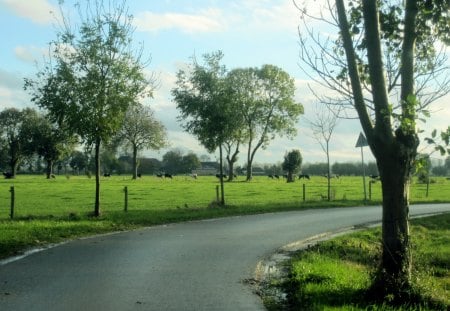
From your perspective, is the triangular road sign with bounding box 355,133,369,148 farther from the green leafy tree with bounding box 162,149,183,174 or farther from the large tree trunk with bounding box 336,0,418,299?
the green leafy tree with bounding box 162,149,183,174

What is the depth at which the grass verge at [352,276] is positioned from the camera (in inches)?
285

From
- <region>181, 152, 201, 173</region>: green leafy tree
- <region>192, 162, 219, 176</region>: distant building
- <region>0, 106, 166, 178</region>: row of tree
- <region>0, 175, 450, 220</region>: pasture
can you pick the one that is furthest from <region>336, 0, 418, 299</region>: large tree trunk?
<region>192, 162, 219, 176</region>: distant building

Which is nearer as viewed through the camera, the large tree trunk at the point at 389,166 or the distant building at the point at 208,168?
the large tree trunk at the point at 389,166

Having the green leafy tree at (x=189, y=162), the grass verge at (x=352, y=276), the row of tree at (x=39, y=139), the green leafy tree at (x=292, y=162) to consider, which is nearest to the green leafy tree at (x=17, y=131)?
the row of tree at (x=39, y=139)

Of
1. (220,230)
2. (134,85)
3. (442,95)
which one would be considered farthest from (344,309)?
(134,85)

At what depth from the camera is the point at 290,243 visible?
46.7 ft

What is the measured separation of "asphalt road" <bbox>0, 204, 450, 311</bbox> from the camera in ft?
24.5

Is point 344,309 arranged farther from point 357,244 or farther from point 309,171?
point 309,171

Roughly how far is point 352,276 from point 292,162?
235ft

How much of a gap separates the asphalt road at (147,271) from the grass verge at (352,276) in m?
0.80

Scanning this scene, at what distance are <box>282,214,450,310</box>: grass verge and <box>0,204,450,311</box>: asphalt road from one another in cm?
80

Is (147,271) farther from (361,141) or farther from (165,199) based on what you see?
(165,199)

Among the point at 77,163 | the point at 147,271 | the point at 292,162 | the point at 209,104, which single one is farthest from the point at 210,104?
the point at 77,163

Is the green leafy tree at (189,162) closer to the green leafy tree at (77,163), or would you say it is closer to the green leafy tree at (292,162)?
the green leafy tree at (77,163)
